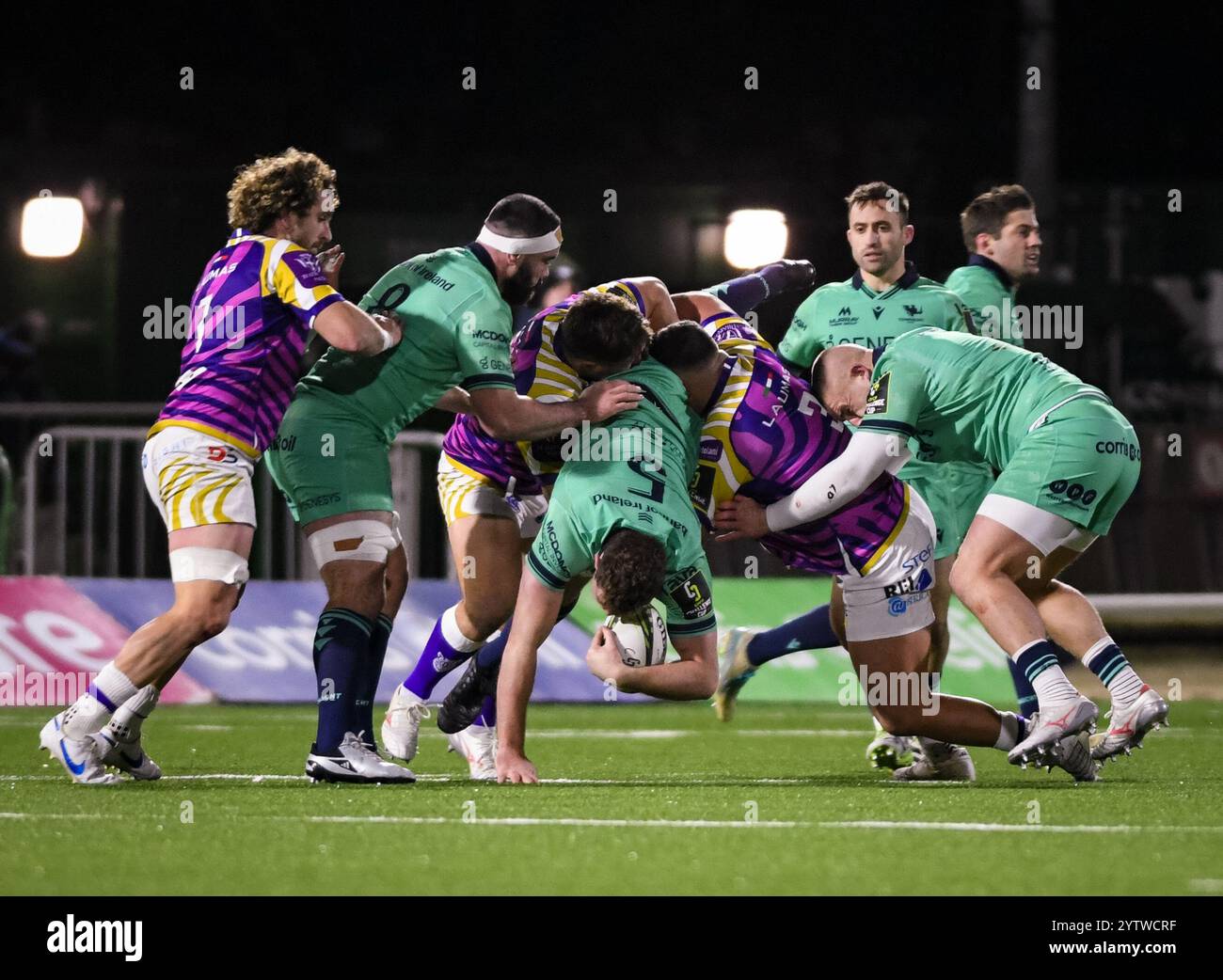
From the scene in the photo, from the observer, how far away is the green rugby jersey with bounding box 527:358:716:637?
21.7ft

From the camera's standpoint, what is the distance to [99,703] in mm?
6637

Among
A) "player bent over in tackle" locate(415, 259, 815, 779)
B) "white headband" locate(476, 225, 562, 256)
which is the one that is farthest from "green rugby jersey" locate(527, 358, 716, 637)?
"white headband" locate(476, 225, 562, 256)

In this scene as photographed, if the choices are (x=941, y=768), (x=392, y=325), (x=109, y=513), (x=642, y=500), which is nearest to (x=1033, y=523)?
(x=941, y=768)

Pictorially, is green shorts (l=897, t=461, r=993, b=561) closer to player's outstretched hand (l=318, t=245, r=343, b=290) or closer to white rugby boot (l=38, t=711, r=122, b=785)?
player's outstretched hand (l=318, t=245, r=343, b=290)

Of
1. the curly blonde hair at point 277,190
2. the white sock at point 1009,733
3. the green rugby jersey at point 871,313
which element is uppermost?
the curly blonde hair at point 277,190

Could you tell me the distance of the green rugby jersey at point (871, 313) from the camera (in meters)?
8.58

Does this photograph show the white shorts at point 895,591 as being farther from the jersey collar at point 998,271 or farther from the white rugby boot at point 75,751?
the white rugby boot at point 75,751

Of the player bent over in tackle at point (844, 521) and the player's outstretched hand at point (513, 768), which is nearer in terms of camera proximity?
the player's outstretched hand at point (513, 768)

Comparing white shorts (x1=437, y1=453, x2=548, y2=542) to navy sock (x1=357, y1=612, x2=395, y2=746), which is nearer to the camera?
navy sock (x1=357, y1=612, x2=395, y2=746)

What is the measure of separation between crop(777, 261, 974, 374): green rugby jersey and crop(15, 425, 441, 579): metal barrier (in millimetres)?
4465

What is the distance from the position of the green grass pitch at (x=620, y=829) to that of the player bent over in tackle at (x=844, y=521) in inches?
10.7

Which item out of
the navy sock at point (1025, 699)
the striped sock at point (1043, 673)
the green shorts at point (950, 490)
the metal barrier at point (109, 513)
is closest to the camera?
the striped sock at point (1043, 673)

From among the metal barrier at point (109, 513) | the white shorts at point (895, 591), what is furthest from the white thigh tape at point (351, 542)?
the metal barrier at point (109, 513)

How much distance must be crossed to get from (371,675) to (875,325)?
2.78 meters
